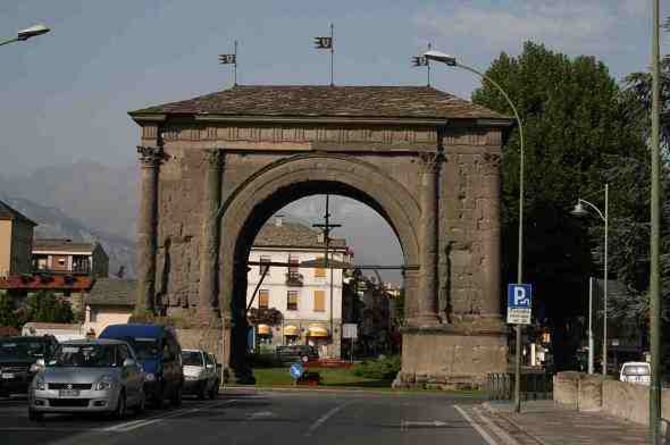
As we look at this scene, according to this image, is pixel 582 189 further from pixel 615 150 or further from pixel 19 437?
pixel 19 437

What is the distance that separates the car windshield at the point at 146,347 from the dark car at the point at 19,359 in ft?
16.1

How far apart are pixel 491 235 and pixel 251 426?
28489 mm

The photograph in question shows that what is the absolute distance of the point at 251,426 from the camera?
83.3 ft

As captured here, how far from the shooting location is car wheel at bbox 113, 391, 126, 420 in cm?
2602

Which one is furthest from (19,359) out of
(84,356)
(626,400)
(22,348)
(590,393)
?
(626,400)

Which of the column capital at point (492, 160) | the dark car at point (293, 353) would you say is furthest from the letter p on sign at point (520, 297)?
the dark car at point (293, 353)

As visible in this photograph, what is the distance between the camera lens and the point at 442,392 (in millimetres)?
50969

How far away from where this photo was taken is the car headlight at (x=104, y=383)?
25.3m

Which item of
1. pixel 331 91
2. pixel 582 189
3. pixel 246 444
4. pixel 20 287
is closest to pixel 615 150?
pixel 582 189

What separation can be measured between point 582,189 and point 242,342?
817 inches

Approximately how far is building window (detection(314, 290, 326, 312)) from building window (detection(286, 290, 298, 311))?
1942mm

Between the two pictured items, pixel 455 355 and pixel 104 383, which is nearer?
pixel 104 383

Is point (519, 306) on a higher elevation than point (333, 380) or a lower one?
higher

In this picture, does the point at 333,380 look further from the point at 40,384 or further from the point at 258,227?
the point at 40,384
